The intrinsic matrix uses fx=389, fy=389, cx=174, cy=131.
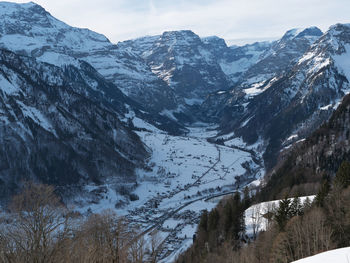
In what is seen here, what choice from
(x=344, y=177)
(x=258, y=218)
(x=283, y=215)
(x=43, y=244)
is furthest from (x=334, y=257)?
(x=258, y=218)

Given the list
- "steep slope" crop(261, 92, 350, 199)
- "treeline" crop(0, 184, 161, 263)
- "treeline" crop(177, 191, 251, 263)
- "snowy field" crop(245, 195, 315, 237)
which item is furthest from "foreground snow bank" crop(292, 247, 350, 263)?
"steep slope" crop(261, 92, 350, 199)

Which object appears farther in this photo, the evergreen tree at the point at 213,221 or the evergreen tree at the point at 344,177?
the evergreen tree at the point at 213,221

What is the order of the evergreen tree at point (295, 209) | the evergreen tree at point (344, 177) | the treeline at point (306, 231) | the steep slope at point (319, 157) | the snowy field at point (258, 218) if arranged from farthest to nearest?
the steep slope at point (319, 157) < the snowy field at point (258, 218) < the evergreen tree at point (344, 177) < the evergreen tree at point (295, 209) < the treeline at point (306, 231)

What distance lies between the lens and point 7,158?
650ft

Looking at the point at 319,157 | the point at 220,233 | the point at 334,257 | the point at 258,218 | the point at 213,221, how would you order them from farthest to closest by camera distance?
the point at 319,157 → the point at 213,221 → the point at 220,233 → the point at 258,218 → the point at 334,257

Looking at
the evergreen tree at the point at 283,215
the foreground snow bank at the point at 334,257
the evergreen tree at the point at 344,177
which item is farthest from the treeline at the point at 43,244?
the evergreen tree at the point at 344,177

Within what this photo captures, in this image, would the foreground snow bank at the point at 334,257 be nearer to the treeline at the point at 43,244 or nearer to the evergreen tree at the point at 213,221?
the treeline at the point at 43,244

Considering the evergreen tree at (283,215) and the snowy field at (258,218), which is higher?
the snowy field at (258,218)

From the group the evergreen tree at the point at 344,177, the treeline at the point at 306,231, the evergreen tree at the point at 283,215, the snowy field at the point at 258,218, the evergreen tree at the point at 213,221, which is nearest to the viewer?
the treeline at the point at 306,231

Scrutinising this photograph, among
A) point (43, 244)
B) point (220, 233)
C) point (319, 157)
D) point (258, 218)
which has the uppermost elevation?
point (319, 157)

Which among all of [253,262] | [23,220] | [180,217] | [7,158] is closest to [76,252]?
[23,220]

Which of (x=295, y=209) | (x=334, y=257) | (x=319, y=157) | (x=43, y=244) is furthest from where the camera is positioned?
(x=319, y=157)

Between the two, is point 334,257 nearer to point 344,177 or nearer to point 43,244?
point 43,244

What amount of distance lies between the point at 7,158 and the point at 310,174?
146m
